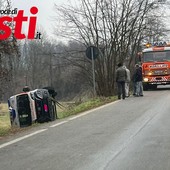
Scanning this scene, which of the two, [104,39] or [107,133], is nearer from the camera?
[107,133]

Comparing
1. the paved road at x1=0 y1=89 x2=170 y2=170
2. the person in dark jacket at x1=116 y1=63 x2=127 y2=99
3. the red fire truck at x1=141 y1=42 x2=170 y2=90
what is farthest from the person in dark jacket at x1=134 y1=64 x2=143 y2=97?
the paved road at x1=0 y1=89 x2=170 y2=170

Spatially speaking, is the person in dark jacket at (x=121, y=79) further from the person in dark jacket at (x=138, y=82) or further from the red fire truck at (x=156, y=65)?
the red fire truck at (x=156, y=65)

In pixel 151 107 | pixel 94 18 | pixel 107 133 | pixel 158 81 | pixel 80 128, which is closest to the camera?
pixel 107 133

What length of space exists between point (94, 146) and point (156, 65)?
19042mm

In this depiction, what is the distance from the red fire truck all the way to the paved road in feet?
47.4

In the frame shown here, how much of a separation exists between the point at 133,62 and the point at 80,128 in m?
19.1

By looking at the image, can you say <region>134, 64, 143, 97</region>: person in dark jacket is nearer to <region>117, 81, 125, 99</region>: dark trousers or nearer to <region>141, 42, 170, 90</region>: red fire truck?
<region>117, 81, 125, 99</region>: dark trousers

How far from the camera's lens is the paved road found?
6449mm

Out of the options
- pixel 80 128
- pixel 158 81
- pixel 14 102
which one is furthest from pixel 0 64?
pixel 158 81

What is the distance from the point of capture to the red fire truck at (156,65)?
26.2 m

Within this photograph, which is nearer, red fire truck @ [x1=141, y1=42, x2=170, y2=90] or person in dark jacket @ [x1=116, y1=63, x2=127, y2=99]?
person in dark jacket @ [x1=116, y1=63, x2=127, y2=99]

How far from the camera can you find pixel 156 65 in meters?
26.2

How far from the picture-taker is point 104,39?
82.2 ft

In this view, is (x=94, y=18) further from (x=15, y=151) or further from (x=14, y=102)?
(x=15, y=151)
